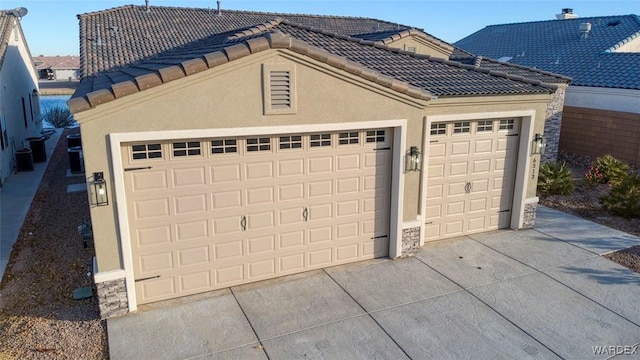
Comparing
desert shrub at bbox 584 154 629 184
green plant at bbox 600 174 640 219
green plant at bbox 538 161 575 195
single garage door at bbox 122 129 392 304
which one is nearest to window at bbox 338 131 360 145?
single garage door at bbox 122 129 392 304

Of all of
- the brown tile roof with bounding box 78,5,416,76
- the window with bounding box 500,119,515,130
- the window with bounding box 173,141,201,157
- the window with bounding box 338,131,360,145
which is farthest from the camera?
the brown tile roof with bounding box 78,5,416,76

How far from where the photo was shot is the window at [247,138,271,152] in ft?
26.1

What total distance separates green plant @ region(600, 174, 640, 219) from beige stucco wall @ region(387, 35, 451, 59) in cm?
761

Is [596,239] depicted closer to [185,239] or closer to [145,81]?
[185,239]

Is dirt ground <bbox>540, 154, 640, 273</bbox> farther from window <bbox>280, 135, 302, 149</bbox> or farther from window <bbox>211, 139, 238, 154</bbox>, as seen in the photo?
window <bbox>211, 139, 238, 154</bbox>

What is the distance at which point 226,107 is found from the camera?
739cm

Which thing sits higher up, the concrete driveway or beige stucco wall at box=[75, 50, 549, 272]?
beige stucco wall at box=[75, 50, 549, 272]

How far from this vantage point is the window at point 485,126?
10.4 metres

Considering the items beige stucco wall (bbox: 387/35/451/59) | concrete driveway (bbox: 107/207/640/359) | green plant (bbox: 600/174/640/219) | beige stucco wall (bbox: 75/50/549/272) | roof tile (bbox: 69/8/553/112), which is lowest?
concrete driveway (bbox: 107/207/640/359)

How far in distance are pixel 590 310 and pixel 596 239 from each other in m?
3.71

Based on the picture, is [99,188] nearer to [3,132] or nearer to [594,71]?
[3,132]

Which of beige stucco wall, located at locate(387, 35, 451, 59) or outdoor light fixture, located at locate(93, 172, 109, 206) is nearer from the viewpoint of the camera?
outdoor light fixture, located at locate(93, 172, 109, 206)

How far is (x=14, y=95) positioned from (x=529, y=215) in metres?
19.8

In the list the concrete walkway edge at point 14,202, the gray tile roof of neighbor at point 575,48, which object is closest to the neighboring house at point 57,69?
the concrete walkway edge at point 14,202
